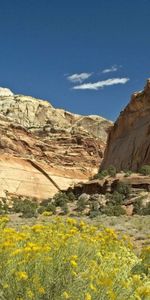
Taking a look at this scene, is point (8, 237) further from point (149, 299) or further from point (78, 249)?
point (149, 299)

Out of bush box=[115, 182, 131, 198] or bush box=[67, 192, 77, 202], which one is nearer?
bush box=[115, 182, 131, 198]

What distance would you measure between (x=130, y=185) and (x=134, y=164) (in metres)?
12.1

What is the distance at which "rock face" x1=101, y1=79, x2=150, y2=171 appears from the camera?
45625 millimetres

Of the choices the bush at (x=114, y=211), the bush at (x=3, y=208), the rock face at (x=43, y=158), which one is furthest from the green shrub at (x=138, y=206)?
the rock face at (x=43, y=158)

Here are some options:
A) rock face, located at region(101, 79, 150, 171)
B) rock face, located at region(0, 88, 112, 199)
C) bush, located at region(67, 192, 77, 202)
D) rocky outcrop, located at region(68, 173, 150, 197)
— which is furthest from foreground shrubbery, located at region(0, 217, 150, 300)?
rock face, located at region(0, 88, 112, 199)

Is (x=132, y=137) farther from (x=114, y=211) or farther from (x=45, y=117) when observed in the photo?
(x=45, y=117)

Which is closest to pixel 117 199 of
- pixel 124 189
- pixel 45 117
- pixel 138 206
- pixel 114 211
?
pixel 124 189

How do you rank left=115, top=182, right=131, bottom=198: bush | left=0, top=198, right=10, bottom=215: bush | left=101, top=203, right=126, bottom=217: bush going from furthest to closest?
left=115, top=182, right=131, bottom=198: bush
left=0, top=198, right=10, bottom=215: bush
left=101, top=203, right=126, bottom=217: bush

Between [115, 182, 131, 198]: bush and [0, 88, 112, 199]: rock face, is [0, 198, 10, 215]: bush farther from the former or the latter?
[115, 182, 131, 198]: bush

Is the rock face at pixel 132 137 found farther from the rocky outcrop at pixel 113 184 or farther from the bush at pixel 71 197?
the bush at pixel 71 197

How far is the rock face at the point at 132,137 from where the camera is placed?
1796 inches

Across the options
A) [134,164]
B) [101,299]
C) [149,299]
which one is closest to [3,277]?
[101,299]

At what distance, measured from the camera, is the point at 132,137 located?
4991cm

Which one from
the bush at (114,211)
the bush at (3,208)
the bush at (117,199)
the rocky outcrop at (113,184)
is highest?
the rocky outcrop at (113,184)
